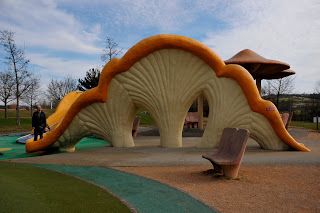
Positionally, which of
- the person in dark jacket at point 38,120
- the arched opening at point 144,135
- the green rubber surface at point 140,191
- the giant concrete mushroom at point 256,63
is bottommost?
the green rubber surface at point 140,191

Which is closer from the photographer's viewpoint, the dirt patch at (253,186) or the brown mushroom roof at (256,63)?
the dirt patch at (253,186)

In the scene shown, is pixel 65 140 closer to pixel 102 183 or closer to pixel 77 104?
pixel 77 104

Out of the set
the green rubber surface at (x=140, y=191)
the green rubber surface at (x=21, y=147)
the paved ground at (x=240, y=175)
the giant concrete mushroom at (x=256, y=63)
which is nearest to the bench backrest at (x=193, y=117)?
the giant concrete mushroom at (x=256, y=63)

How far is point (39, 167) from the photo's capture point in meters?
8.20

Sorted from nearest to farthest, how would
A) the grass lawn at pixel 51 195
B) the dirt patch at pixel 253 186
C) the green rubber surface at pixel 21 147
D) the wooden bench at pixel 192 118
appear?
the grass lawn at pixel 51 195 → the dirt patch at pixel 253 186 → the green rubber surface at pixel 21 147 → the wooden bench at pixel 192 118

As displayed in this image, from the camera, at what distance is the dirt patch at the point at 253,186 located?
5.03 meters

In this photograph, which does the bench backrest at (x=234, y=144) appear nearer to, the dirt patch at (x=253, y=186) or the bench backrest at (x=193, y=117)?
the dirt patch at (x=253, y=186)

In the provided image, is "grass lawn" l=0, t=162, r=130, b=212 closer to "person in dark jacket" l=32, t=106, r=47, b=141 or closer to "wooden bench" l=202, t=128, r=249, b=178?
"wooden bench" l=202, t=128, r=249, b=178

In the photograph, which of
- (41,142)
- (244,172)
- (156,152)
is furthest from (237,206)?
(41,142)

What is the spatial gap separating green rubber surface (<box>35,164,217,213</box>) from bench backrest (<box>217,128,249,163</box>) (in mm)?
1570

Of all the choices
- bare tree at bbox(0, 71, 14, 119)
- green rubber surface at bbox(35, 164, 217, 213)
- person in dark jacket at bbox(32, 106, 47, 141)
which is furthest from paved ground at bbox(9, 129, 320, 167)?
bare tree at bbox(0, 71, 14, 119)

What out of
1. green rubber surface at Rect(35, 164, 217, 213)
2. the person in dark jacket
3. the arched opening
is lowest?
green rubber surface at Rect(35, 164, 217, 213)

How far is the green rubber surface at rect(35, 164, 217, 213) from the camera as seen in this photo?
4915mm

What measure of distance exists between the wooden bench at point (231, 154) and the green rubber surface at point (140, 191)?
4.20ft
